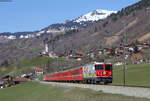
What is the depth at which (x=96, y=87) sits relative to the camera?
50812mm

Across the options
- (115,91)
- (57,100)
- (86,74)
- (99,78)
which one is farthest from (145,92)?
(86,74)

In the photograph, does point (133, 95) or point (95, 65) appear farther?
point (95, 65)

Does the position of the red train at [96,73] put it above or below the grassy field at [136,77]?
above

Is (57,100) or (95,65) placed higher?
(95,65)

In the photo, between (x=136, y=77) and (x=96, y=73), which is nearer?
(x=96, y=73)

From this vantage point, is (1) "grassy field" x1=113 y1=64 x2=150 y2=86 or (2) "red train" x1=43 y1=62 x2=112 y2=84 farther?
(1) "grassy field" x1=113 y1=64 x2=150 y2=86

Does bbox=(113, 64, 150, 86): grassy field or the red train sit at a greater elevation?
the red train

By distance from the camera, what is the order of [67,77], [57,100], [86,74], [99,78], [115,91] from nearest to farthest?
1. [115,91]
2. [57,100]
3. [99,78]
4. [86,74]
5. [67,77]

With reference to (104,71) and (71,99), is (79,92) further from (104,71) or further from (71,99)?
(104,71)

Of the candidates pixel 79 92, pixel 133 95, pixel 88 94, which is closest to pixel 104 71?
pixel 79 92

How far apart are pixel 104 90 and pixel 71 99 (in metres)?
5.41

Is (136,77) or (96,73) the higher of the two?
(96,73)

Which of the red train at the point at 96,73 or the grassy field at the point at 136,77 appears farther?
the grassy field at the point at 136,77

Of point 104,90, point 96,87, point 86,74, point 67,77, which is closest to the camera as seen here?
point 104,90
